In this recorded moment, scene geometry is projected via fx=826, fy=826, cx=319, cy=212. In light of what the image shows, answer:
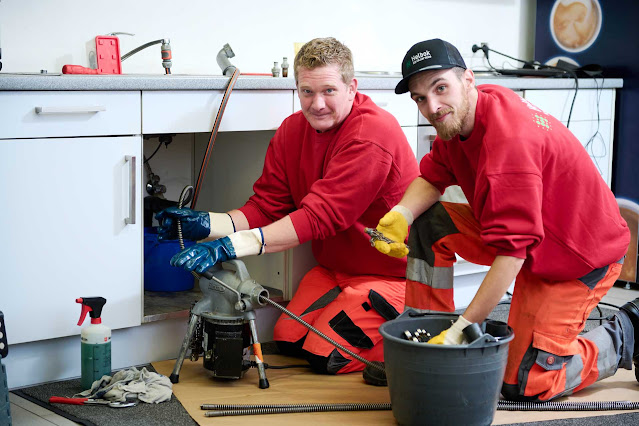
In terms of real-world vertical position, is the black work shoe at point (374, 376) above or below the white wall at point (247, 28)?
below

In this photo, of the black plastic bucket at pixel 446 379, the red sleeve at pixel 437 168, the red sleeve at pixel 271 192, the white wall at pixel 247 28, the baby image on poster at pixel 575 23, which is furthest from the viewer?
the baby image on poster at pixel 575 23

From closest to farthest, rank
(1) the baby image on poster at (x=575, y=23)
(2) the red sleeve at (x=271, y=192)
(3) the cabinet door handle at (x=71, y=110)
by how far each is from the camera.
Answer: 1. (3) the cabinet door handle at (x=71, y=110)
2. (2) the red sleeve at (x=271, y=192)
3. (1) the baby image on poster at (x=575, y=23)

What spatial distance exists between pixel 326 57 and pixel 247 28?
0.97 meters

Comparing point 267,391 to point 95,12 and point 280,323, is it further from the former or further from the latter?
point 95,12

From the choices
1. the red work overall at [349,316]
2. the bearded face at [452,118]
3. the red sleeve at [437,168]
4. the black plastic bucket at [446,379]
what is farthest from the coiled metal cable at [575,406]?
the bearded face at [452,118]

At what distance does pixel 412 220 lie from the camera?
2.44 m

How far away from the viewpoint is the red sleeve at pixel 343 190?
8.09 feet

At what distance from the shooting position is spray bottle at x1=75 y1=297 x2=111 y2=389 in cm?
238

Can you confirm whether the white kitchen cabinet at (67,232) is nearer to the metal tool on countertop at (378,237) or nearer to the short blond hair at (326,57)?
the short blond hair at (326,57)

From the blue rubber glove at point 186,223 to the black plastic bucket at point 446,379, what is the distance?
30.3 inches

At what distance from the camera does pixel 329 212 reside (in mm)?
2473

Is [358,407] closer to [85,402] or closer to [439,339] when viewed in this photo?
[439,339]

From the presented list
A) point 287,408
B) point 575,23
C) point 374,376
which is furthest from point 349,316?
point 575,23

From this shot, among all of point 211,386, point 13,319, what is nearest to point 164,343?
point 211,386
